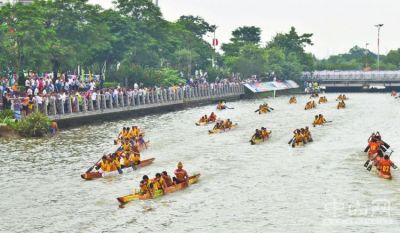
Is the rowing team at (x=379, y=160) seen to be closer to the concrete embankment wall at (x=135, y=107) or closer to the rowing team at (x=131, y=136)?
the rowing team at (x=131, y=136)

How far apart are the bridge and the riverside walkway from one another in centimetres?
3977

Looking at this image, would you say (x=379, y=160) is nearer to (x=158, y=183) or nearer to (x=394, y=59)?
(x=158, y=183)

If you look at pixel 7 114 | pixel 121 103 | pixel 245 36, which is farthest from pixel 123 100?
pixel 245 36

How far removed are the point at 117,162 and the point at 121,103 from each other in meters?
30.5

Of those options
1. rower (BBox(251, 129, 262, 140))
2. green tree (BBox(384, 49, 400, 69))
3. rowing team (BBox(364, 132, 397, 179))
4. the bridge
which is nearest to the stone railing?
rower (BBox(251, 129, 262, 140))

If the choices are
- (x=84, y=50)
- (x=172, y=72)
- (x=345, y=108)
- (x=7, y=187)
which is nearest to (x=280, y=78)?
(x=172, y=72)

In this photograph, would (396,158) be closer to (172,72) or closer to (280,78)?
(172,72)

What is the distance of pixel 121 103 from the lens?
6731 cm

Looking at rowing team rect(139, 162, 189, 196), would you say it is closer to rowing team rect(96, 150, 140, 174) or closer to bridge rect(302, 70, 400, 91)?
rowing team rect(96, 150, 140, 174)

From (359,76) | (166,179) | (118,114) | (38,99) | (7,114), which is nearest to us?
(166,179)

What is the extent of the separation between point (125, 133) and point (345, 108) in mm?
40945

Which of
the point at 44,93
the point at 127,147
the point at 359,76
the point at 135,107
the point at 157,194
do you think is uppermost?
the point at 44,93

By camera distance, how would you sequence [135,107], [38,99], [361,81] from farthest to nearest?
[361,81], [135,107], [38,99]

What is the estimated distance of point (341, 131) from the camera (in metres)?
57.2
